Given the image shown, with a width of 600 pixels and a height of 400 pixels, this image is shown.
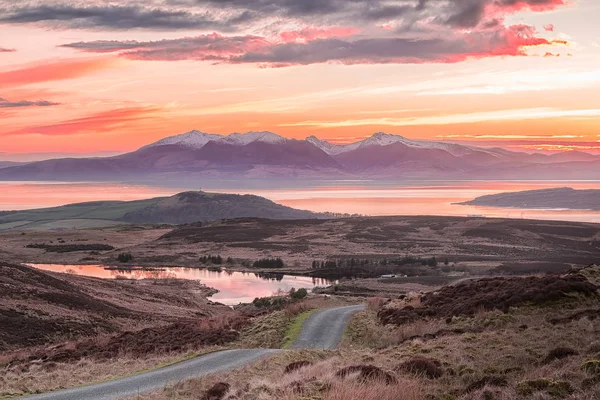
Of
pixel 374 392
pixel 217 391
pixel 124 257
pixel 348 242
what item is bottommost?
pixel 348 242

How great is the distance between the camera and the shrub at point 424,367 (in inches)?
683

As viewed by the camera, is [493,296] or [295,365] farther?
[493,296]

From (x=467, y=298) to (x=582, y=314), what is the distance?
28.2 feet

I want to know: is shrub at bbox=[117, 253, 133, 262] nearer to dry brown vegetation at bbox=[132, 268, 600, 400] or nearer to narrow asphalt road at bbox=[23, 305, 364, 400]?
narrow asphalt road at bbox=[23, 305, 364, 400]

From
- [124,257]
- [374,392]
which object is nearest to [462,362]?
[374,392]

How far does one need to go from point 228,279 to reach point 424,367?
8117 centimetres

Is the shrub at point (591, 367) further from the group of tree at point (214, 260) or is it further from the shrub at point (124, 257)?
the shrub at point (124, 257)

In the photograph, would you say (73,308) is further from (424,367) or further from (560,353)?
(560,353)

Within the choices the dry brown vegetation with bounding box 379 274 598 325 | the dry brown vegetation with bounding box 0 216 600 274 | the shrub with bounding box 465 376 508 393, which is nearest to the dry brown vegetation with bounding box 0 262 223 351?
the dry brown vegetation with bounding box 379 274 598 325

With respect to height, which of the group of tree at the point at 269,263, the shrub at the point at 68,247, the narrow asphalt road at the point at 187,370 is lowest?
the group of tree at the point at 269,263

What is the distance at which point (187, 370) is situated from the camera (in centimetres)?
2236

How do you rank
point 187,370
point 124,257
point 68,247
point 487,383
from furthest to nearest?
point 68,247 → point 124,257 → point 187,370 → point 487,383

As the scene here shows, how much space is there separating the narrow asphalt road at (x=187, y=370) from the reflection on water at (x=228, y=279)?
41.3 metres

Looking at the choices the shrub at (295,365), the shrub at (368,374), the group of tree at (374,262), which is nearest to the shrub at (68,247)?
the group of tree at (374,262)
